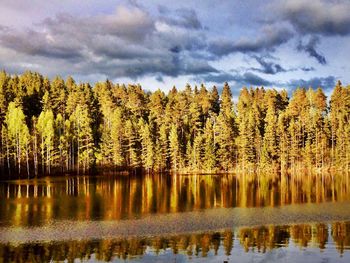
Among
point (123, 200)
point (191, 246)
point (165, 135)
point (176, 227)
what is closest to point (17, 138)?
point (165, 135)

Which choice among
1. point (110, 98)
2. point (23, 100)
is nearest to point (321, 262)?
point (23, 100)

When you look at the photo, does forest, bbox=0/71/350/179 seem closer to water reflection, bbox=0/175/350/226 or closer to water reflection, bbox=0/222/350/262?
water reflection, bbox=0/175/350/226

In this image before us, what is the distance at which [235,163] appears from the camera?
151 m

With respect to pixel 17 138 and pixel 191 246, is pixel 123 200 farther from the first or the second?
pixel 17 138

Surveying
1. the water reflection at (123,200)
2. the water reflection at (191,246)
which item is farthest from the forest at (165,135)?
the water reflection at (191,246)

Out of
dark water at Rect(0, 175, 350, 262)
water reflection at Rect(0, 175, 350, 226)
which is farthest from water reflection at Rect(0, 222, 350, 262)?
water reflection at Rect(0, 175, 350, 226)

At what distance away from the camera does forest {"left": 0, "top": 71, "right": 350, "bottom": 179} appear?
129 m

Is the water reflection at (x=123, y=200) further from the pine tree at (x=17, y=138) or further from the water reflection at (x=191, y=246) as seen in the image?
the pine tree at (x=17, y=138)

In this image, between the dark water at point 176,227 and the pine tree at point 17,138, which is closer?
the dark water at point 176,227

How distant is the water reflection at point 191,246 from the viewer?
35188 millimetres

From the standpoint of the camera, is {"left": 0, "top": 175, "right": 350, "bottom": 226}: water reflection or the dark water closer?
the dark water

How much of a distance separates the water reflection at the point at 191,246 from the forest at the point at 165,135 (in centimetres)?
8471

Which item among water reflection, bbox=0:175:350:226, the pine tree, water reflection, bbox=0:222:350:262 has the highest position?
the pine tree

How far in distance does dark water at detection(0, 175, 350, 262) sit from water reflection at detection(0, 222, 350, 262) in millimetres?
78
